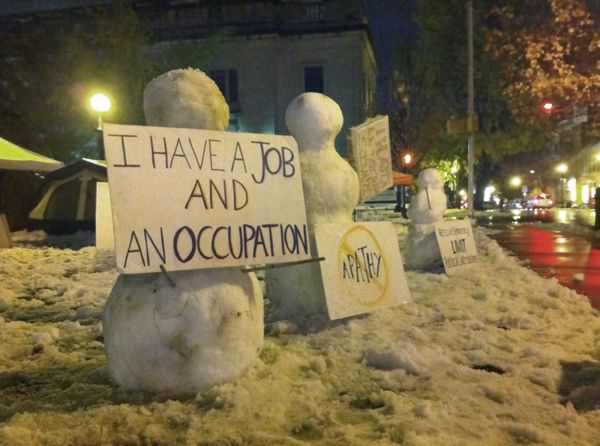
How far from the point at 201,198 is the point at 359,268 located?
2.10 meters

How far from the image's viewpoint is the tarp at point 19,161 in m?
13.1

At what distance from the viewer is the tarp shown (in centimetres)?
1309

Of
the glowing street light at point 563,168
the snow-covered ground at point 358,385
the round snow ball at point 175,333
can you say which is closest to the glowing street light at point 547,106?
the snow-covered ground at point 358,385

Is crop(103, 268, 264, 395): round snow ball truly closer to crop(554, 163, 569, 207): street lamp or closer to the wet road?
the wet road

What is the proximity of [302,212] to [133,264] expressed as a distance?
1.36m

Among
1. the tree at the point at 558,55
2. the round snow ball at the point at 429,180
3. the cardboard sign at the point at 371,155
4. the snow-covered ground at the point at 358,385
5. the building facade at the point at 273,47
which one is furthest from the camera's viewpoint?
the building facade at the point at 273,47

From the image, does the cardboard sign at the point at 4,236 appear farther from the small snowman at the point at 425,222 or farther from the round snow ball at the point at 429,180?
the round snow ball at the point at 429,180

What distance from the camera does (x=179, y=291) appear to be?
3795 millimetres

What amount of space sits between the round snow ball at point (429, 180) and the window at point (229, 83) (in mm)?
24656

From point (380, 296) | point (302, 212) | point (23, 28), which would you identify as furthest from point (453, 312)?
point (23, 28)

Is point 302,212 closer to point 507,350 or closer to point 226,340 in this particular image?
point 226,340

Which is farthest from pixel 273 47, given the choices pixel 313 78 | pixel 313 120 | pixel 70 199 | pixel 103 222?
pixel 313 120

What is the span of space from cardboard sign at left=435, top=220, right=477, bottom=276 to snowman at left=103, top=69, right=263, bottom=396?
4768 millimetres

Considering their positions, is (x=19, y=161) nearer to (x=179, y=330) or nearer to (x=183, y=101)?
(x=183, y=101)
